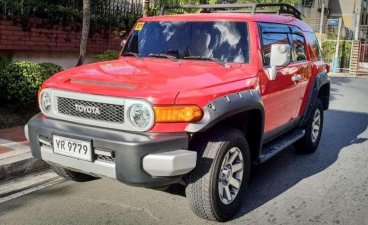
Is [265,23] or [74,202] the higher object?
[265,23]

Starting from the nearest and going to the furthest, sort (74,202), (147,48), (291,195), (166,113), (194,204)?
(166,113), (194,204), (74,202), (291,195), (147,48)

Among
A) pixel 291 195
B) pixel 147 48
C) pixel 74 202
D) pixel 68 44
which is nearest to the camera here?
pixel 74 202

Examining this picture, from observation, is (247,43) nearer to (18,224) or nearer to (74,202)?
(74,202)

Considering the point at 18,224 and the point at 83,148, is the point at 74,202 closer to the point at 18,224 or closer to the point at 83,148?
the point at 18,224

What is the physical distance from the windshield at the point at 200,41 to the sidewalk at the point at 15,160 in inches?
68.5

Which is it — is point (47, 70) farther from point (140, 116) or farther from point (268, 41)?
point (140, 116)

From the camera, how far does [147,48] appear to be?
488 centimetres

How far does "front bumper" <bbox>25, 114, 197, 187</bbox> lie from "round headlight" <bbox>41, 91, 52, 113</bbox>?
47cm

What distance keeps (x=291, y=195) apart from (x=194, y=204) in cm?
138

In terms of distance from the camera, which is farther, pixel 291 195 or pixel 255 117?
pixel 291 195

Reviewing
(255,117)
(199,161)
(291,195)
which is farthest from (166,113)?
(291,195)

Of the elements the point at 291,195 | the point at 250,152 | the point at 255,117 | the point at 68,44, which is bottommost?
the point at 291,195

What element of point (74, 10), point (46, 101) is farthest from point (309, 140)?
point (74, 10)

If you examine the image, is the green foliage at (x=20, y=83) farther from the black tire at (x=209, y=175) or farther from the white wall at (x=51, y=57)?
the black tire at (x=209, y=175)
